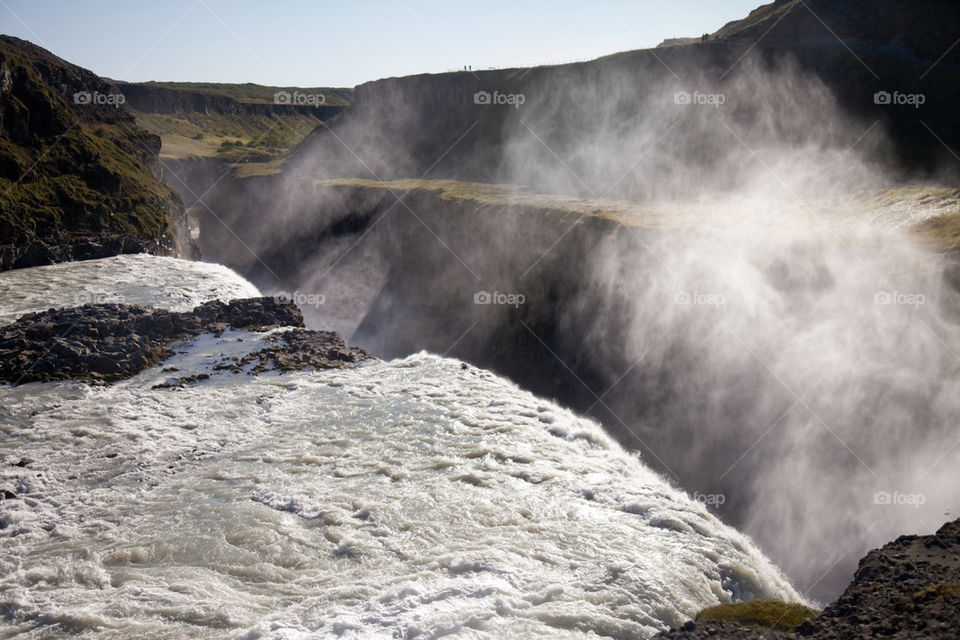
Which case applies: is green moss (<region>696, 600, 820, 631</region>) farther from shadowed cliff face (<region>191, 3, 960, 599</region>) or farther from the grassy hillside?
the grassy hillside

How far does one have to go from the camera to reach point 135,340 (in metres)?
16.7

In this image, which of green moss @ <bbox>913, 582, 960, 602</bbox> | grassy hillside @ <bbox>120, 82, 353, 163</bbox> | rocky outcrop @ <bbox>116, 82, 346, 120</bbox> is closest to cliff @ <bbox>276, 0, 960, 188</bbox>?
grassy hillside @ <bbox>120, 82, 353, 163</bbox>

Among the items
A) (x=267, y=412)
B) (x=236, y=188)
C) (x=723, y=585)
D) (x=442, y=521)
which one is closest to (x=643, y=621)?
(x=723, y=585)

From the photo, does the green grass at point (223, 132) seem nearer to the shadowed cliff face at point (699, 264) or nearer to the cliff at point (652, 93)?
the cliff at point (652, 93)

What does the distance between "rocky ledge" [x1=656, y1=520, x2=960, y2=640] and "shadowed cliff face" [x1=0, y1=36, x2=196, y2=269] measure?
27577 mm

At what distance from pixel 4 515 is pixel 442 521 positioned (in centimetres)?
660

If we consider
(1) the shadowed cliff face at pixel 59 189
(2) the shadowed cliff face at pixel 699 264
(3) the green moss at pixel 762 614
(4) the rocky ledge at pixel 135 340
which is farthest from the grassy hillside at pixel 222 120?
(3) the green moss at pixel 762 614

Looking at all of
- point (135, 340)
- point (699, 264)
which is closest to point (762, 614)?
point (135, 340)

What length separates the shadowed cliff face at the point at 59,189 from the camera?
25500 mm

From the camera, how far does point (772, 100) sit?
37.7m

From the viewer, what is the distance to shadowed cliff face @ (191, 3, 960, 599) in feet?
50.4

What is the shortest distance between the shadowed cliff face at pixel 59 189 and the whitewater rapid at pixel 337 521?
47.4 ft

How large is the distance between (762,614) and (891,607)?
4.40 ft

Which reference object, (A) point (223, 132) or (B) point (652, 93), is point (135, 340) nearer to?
(B) point (652, 93)
